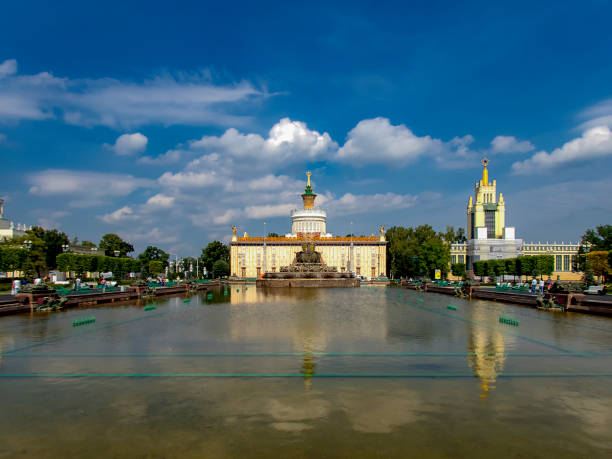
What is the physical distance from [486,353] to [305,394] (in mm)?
6255

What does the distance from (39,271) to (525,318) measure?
63.0m

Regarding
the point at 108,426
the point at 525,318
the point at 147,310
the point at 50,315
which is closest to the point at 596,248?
the point at 525,318

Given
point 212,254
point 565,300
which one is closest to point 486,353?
point 565,300

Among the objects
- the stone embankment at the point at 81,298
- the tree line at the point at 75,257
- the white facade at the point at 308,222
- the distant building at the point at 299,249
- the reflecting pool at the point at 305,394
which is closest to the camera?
the reflecting pool at the point at 305,394

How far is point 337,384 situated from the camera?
8.81m

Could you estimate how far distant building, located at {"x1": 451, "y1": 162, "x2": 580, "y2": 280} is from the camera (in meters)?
121

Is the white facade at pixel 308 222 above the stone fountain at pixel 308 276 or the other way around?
above

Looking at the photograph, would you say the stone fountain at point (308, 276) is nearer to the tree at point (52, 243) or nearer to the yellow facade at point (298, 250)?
the yellow facade at point (298, 250)

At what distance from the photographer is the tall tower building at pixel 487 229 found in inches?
4771

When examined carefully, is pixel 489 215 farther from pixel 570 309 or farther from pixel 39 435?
pixel 39 435

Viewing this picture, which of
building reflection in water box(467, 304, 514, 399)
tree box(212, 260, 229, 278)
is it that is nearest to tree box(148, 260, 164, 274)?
tree box(212, 260, 229, 278)

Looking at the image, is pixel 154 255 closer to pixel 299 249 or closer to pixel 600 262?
pixel 299 249

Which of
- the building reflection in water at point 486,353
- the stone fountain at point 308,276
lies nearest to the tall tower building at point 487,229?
the stone fountain at point 308,276

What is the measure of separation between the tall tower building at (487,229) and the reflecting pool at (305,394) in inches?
4427
